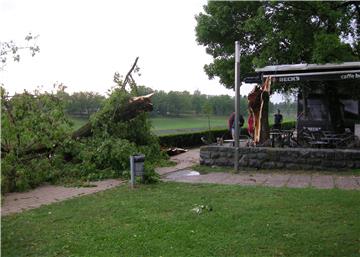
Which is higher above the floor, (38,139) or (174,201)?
(38,139)

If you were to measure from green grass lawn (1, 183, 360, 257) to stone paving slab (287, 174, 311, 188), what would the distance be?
0.91 meters

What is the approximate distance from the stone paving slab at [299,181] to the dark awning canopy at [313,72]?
11.0 ft

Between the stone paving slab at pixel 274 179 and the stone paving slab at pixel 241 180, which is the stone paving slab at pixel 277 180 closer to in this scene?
the stone paving slab at pixel 274 179

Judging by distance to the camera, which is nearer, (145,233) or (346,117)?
(145,233)

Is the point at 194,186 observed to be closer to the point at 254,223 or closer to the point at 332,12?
the point at 254,223

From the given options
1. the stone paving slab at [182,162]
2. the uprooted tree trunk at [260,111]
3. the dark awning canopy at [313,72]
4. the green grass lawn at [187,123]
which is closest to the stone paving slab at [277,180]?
the stone paving slab at [182,162]

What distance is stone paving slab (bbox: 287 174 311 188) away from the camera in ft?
32.3

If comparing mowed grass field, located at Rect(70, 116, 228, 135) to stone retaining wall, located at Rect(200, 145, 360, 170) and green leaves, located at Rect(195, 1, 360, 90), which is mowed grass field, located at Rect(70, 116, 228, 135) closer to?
green leaves, located at Rect(195, 1, 360, 90)

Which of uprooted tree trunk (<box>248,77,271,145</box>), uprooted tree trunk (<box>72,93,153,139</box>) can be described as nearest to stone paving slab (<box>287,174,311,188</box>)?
uprooted tree trunk (<box>248,77,271,145</box>)

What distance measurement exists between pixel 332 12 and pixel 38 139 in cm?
910

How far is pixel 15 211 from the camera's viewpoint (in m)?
7.71

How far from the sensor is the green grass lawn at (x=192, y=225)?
5.45 m

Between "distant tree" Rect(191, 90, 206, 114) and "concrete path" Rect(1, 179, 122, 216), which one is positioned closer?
"concrete path" Rect(1, 179, 122, 216)

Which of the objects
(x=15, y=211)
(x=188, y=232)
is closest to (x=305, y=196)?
(x=188, y=232)
